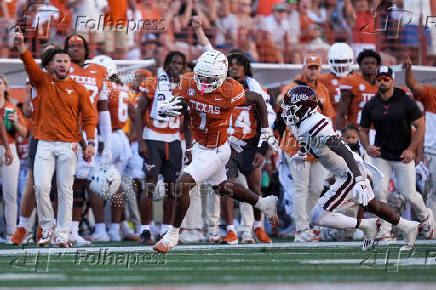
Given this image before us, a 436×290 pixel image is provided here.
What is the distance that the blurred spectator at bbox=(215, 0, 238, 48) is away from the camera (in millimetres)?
14195

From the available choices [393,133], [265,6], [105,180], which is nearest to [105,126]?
[105,180]

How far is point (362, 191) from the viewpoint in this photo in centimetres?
840

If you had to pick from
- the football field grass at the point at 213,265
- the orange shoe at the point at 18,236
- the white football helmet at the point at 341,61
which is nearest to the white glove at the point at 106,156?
the orange shoe at the point at 18,236

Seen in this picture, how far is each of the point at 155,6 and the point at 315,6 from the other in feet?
8.32

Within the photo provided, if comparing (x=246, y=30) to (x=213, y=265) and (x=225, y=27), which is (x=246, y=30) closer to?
(x=225, y=27)

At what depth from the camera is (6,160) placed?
11.1 metres

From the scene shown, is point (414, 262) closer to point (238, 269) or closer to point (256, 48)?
point (238, 269)

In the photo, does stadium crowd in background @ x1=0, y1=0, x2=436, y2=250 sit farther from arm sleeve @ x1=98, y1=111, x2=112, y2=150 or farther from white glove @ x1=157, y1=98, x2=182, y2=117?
white glove @ x1=157, y1=98, x2=182, y2=117

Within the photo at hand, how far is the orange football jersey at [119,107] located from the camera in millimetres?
12024

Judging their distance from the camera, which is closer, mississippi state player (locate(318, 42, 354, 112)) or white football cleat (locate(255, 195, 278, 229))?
white football cleat (locate(255, 195, 278, 229))

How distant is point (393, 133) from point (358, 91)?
1.00m

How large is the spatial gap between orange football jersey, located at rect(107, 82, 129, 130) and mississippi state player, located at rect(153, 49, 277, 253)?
9.90 ft

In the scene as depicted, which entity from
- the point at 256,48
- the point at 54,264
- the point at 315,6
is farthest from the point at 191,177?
the point at 315,6

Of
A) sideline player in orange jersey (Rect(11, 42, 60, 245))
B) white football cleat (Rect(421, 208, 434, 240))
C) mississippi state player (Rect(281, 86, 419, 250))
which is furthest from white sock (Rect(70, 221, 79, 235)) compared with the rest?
white football cleat (Rect(421, 208, 434, 240))
